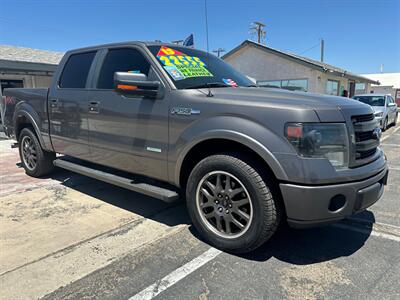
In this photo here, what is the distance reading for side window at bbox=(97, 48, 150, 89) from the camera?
12.5 ft

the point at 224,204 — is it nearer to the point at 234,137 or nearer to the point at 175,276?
the point at 234,137

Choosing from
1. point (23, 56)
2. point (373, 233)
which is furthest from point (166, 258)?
point (23, 56)

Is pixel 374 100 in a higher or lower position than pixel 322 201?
higher

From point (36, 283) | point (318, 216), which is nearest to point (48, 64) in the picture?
point (36, 283)

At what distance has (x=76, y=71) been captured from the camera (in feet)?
15.6

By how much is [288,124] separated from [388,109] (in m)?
14.0

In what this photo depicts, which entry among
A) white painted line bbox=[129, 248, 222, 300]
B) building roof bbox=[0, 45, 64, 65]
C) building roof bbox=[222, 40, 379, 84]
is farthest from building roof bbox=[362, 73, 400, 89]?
white painted line bbox=[129, 248, 222, 300]

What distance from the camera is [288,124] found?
264 centimetres

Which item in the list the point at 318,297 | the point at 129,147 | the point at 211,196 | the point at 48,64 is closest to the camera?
the point at 318,297

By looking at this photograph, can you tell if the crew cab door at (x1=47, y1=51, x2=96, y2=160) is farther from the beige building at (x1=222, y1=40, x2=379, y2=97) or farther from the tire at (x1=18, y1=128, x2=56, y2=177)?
the beige building at (x1=222, y1=40, x2=379, y2=97)

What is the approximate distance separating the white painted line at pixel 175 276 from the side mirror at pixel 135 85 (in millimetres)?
1701

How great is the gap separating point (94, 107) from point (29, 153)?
2.46m

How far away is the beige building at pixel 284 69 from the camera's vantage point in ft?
66.8

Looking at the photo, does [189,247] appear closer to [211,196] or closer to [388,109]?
[211,196]
